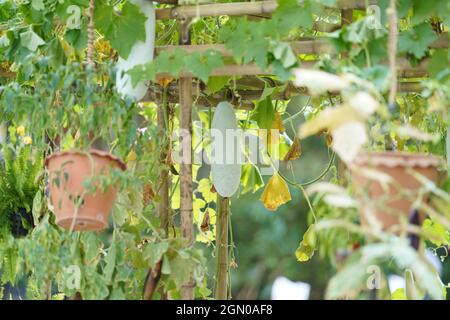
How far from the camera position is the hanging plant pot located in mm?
2039

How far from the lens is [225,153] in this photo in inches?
121

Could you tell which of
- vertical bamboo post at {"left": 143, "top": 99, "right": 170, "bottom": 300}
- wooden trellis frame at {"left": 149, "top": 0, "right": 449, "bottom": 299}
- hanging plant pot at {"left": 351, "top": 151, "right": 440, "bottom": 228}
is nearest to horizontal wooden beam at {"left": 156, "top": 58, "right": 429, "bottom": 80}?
wooden trellis frame at {"left": 149, "top": 0, "right": 449, "bottom": 299}

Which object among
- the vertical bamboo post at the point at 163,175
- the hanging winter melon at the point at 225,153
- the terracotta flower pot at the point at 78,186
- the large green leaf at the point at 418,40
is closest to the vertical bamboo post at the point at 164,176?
the vertical bamboo post at the point at 163,175

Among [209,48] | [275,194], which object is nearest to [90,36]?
[209,48]

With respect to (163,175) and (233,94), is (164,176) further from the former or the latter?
(233,94)

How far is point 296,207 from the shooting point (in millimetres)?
10266

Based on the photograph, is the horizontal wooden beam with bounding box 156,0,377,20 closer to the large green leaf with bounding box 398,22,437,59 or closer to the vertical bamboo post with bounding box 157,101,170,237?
the large green leaf with bounding box 398,22,437,59

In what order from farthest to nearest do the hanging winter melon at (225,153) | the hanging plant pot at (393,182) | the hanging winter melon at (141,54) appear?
1. the hanging winter melon at (225,153)
2. the hanging winter melon at (141,54)
3. the hanging plant pot at (393,182)

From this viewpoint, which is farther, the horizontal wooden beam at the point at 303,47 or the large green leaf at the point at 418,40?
the horizontal wooden beam at the point at 303,47

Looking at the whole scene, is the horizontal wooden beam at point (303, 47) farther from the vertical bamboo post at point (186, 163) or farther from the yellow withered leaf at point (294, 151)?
the yellow withered leaf at point (294, 151)

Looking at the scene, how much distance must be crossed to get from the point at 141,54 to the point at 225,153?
0.46 metres

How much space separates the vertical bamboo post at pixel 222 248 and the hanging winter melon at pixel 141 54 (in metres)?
0.77

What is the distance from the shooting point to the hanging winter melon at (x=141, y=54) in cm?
276
